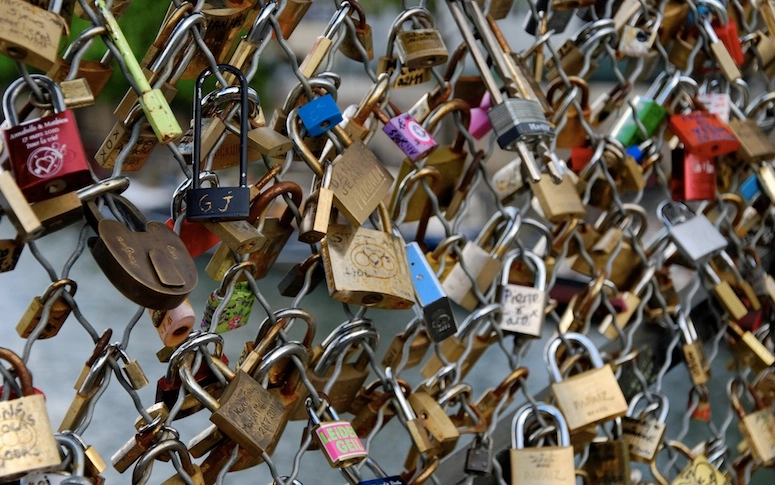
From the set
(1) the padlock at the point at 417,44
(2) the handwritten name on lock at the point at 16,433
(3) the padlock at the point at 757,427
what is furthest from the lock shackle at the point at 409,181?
(3) the padlock at the point at 757,427

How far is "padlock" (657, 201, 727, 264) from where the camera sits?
1.23m

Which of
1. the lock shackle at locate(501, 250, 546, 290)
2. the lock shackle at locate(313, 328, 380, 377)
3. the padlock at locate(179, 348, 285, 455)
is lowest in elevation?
the lock shackle at locate(501, 250, 546, 290)

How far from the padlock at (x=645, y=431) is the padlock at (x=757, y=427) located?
0.18 metres

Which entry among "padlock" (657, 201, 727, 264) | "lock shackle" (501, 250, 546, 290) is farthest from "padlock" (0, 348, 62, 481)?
"padlock" (657, 201, 727, 264)

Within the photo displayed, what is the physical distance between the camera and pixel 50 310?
0.69 m

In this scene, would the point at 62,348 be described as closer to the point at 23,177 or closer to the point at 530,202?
the point at 530,202

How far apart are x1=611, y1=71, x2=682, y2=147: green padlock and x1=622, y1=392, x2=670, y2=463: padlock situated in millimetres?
338

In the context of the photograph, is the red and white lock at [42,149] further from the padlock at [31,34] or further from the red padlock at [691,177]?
the red padlock at [691,177]

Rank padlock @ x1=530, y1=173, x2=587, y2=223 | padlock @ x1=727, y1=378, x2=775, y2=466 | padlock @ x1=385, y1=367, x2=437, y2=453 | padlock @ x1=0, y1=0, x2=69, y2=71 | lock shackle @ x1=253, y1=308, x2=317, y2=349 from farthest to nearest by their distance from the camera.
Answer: padlock @ x1=727, y1=378, x2=775, y2=466 → padlock @ x1=530, y1=173, x2=587, y2=223 → padlock @ x1=385, y1=367, x2=437, y2=453 → lock shackle @ x1=253, y1=308, x2=317, y2=349 → padlock @ x1=0, y1=0, x2=69, y2=71

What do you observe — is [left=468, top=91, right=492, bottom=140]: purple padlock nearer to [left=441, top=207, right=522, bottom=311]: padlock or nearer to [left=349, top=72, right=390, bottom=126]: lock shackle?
[left=441, top=207, right=522, bottom=311]: padlock

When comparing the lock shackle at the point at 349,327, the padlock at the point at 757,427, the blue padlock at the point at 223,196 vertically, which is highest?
the blue padlock at the point at 223,196

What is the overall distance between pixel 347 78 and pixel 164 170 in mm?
730

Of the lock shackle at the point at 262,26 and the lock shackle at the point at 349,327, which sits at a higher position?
the lock shackle at the point at 262,26

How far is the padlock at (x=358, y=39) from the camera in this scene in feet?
2.83
